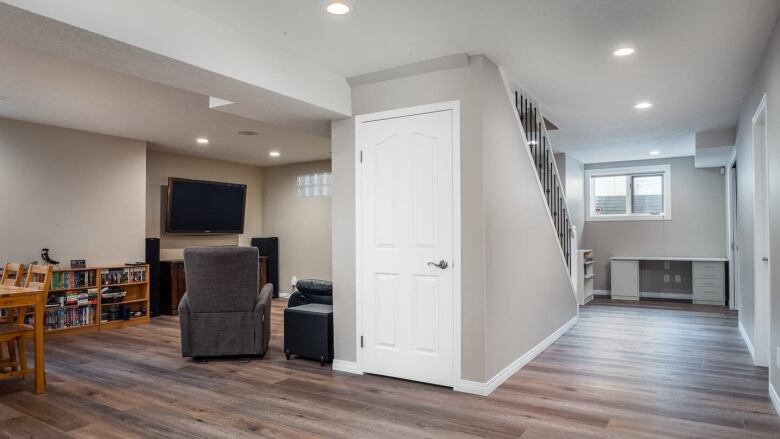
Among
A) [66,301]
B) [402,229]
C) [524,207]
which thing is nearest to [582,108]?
[524,207]

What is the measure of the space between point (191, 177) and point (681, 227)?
27.7ft

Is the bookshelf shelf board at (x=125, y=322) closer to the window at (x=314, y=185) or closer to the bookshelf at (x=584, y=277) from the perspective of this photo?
the window at (x=314, y=185)

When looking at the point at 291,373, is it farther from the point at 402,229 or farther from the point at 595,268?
the point at 595,268

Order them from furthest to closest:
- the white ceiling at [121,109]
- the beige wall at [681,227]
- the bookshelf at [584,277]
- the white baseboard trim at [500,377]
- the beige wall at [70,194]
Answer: the beige wall at [681,227] → the bookshelf at [584,277] → the beige wall at [70,194] → the white ceiling at [121,109] → the white baseboard trim at [500,377]

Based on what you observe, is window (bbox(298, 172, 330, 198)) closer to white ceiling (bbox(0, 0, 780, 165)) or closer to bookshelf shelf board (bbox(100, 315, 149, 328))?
white ceiling (bbox(0, 0, 780, 165))

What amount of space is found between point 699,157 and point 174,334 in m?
7.49

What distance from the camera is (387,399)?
3.39 meters

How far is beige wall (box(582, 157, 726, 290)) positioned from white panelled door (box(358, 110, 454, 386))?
21.4 ft

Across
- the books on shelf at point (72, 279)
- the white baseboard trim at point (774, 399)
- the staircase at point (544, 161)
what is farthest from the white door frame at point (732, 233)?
the books on shelf at point (72, 279)

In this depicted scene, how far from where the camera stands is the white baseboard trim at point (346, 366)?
4.02m

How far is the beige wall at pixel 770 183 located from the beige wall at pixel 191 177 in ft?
24.4

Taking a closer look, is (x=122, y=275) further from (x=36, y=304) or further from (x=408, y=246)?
A: (x=408, y=246)

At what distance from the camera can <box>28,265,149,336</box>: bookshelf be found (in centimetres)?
566

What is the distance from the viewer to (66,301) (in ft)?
18.8
